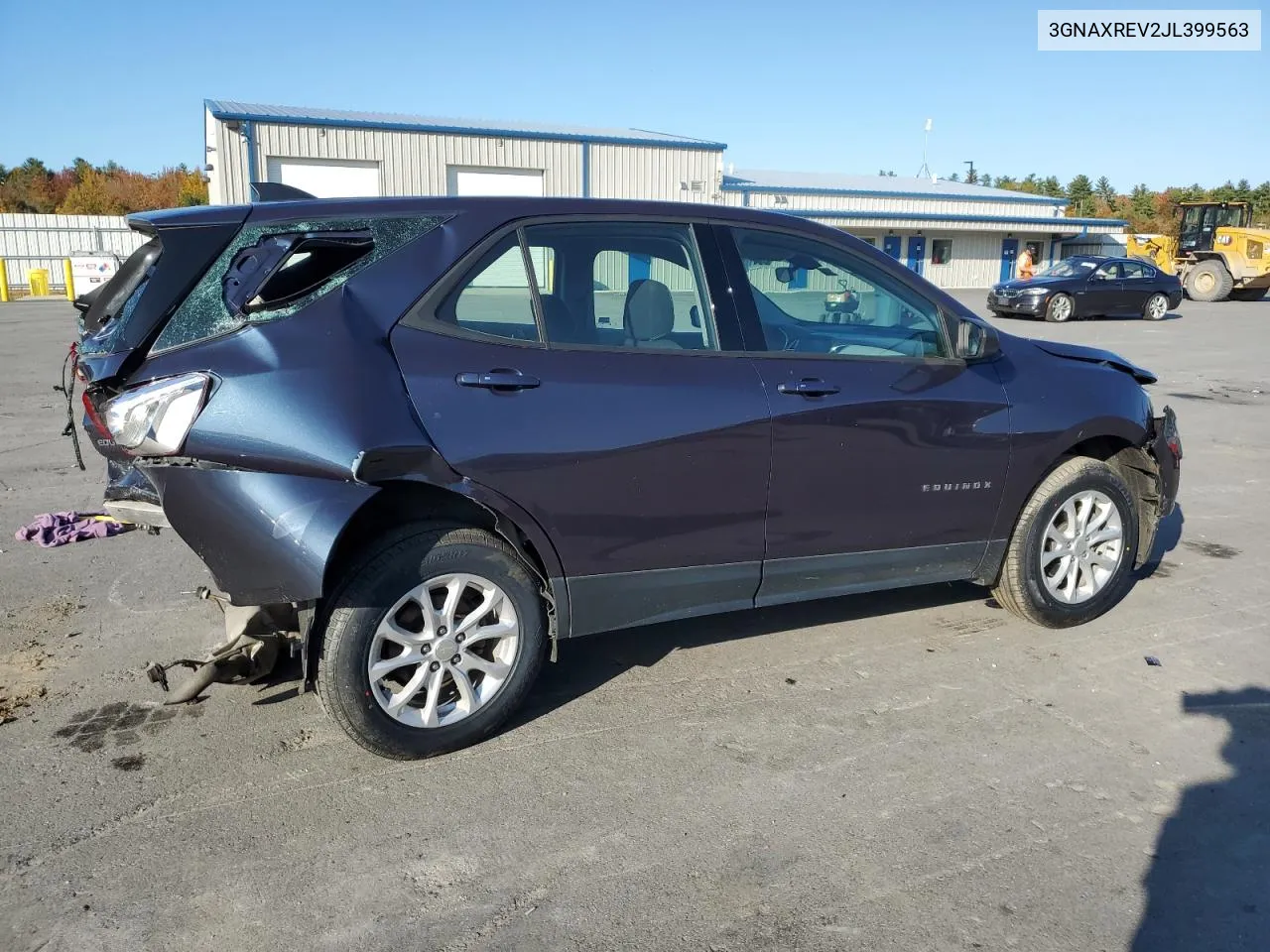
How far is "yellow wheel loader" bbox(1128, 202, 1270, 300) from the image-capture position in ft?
102

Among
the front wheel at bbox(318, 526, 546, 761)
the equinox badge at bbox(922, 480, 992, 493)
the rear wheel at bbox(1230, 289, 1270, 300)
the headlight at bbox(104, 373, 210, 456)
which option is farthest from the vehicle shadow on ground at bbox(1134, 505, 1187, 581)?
the rear wheel at bbox(1230, 289, 1270, 300)

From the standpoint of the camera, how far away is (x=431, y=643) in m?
3.34

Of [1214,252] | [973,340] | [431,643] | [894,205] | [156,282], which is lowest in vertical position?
[431,643]

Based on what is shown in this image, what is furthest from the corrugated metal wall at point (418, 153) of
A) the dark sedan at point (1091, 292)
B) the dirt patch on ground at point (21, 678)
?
the dirt patch on ground at point (21, 678)

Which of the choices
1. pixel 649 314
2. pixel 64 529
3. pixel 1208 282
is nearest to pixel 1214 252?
Answer: pixel 1208 282

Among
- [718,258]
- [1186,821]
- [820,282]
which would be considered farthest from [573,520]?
[1186,821]

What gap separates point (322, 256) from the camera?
328 cm

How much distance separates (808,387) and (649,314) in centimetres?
69

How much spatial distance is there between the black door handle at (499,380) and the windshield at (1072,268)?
950 inches

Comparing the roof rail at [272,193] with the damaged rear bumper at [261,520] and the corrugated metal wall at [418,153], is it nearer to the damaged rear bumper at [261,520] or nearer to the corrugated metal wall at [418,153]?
the damaged rear bumper at [261,520]

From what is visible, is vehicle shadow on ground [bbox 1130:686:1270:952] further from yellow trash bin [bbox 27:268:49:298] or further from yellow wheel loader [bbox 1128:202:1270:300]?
yellow trash bin [bbox 27:268:49:298]

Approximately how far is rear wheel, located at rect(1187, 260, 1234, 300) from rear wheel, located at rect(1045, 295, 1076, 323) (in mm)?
11600

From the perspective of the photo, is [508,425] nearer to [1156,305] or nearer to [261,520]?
[261,520]

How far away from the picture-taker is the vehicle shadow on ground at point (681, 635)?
398cm
